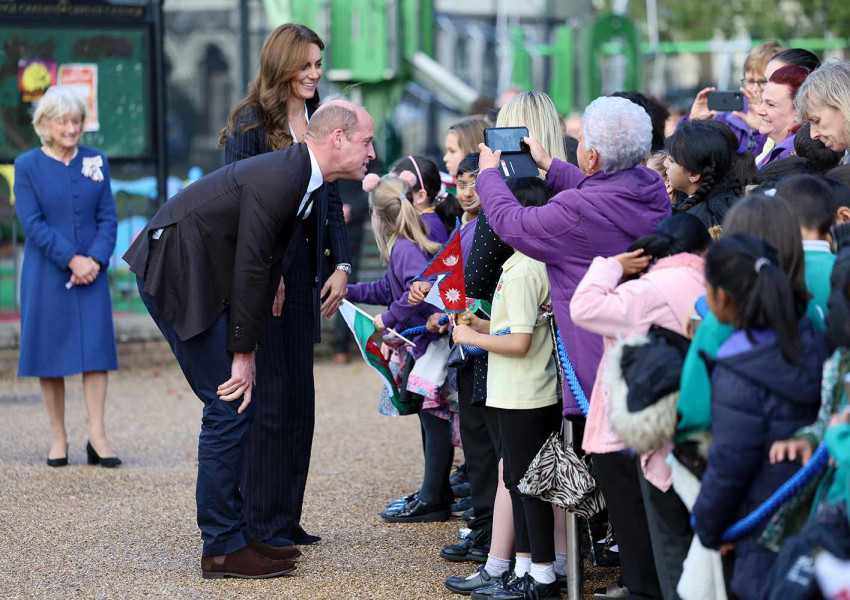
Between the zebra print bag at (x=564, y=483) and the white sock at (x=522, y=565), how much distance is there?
1.12 feet

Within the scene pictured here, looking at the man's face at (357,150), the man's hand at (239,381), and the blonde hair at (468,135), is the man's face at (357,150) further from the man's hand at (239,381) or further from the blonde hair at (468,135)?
the blonde hair at (468,135)

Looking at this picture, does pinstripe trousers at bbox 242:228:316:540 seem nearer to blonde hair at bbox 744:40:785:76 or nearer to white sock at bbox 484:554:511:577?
white sock at bbox 484:554:511:577

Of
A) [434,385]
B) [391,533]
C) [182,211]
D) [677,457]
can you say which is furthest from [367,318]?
[677,457]

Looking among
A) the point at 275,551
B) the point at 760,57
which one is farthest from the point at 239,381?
the point at 760,57

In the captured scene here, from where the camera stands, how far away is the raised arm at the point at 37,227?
709 centimetres

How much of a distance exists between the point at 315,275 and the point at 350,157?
2.61ft

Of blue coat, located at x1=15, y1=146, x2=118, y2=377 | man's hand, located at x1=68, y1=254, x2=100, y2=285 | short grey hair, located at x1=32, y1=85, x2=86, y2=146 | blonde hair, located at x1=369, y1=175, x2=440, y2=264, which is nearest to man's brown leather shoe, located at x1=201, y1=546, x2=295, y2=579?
blonde hair, located at x1=369, y1=175, x2=440, y2=264

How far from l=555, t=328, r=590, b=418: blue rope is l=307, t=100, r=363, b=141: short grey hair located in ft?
3.78

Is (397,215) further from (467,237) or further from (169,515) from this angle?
(169,515)

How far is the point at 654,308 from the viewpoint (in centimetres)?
371

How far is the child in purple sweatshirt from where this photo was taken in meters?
5.71

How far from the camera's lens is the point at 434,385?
5.64m

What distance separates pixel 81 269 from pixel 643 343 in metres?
4.47

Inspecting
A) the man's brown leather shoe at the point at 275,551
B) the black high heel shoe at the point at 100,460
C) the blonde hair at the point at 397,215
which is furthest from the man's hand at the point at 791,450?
the black high heel shoe at the point at 100,460
